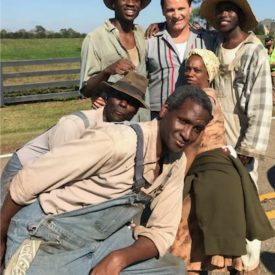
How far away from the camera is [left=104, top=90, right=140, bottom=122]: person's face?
10.2ft

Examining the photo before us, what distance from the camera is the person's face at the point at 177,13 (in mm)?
3537

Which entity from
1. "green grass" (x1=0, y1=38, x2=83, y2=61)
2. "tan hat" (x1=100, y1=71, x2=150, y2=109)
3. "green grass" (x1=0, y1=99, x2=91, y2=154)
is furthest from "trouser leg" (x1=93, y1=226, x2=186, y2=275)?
"green grass" (x1=0, y1=38, x2=83, y2=61)

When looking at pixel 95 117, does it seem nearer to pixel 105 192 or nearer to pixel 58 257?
pixel 105 192

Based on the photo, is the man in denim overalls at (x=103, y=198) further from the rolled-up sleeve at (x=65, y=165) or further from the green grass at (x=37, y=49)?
the green grass at (x=37, y=49)

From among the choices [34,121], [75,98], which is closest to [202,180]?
[34,121]

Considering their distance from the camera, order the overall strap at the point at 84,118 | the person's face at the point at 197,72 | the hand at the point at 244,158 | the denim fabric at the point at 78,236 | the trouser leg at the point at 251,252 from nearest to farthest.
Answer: the denim fabric at the point at 78,236 < the overall strap at the point at 84,118 < the person's face at the point at 197,72 < the hand at the point at 244,158 < the trouser leg at the point at 251,252

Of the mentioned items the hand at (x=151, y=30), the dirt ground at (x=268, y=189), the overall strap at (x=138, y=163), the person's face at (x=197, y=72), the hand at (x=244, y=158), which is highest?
the hand at (x=151, y=30)

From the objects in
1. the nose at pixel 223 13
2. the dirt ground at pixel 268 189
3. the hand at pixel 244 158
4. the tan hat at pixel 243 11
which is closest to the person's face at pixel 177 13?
the tan hat at pixel 243 11

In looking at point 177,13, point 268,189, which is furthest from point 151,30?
point 268,189

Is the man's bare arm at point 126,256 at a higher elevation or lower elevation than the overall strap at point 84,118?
lower

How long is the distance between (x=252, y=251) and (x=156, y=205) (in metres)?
1.15

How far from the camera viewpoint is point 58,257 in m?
2.49

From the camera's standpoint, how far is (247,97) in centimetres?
335

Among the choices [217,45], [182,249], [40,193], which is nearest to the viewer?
[40,193]
